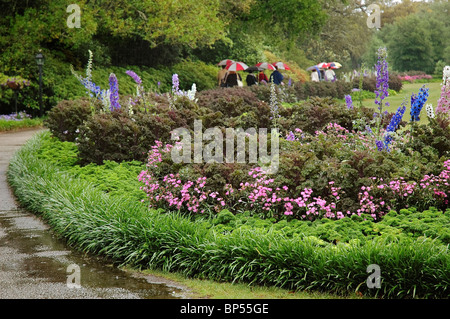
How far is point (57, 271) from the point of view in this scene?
16.3 feet

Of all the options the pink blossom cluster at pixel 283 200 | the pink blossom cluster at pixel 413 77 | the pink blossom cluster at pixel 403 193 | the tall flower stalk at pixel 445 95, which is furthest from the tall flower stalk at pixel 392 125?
the pink blossom cluster at pixel 413 77

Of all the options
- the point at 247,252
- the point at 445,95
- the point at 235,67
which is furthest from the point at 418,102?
the point at 235,67

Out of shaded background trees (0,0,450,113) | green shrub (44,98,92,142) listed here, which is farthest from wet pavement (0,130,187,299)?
shaded background trees (0,0,450,113)

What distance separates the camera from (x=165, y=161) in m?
6.55

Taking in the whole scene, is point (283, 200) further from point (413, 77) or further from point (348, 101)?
point (413, 77)

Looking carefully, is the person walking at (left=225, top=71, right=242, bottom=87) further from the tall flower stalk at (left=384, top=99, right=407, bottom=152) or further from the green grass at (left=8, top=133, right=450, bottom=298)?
the green grass at (left=8, top=133, right=450, bottom=298)

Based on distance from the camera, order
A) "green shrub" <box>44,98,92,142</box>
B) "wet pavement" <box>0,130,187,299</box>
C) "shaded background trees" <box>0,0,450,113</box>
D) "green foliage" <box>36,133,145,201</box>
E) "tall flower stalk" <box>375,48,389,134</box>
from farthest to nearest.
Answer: "shaded background trees" <box>0,0,450,113</box>, "green shrub" <box>44,98,92,142</box>, "green foliage" <box>36,133,145,201</box>, "tall flower stalk" <box>375,48,389,134</box>, "wet pavement" <box>0,130,187,299</box>

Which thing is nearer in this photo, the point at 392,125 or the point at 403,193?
the point at 403,193

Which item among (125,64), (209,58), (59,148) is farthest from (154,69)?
(59,148)

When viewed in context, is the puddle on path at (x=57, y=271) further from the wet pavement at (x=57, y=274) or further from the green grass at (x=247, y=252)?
the green grass at (x=247, y=252)

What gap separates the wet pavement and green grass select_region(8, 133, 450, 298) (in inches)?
7.6

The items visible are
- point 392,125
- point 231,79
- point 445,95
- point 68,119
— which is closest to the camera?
point 392,125

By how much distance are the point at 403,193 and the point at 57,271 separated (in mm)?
3313

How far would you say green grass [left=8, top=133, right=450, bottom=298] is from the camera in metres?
4.06
